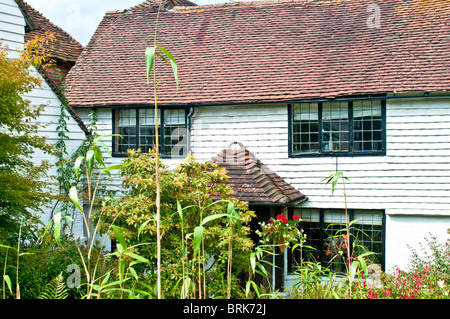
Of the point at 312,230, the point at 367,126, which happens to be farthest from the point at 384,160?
the point at 312,230

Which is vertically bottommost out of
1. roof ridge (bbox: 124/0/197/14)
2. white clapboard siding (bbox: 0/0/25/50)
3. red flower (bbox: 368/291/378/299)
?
red flower (bbox: 368/291/378/299)

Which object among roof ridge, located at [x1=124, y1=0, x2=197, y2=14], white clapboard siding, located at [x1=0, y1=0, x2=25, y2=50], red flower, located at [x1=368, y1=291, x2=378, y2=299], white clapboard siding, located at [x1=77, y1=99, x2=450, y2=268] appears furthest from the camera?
roof ridge, located at [x1=124, y1=0, x2=197, y2=14]

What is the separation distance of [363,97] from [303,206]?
9.89 ft

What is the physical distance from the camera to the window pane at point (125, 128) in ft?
44.7

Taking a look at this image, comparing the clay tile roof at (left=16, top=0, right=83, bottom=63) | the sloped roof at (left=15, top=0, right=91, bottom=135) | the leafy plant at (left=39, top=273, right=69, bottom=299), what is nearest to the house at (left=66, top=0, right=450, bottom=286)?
the sloped roof at (left=15, top=0, right=91, bottom=135)

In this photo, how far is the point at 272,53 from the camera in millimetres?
13469

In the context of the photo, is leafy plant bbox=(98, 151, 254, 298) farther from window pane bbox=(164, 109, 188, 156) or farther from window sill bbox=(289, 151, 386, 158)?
window pane bbox=(164, 109, 188, 156)

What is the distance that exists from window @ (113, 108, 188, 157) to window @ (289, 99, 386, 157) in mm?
3126

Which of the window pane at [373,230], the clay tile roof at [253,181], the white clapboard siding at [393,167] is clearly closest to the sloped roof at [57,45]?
the clay tile roof at [253,181]

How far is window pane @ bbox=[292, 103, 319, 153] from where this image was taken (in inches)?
469

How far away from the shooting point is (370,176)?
11.3 m

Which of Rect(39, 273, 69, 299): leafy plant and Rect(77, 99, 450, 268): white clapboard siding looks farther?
Rect(77, 99, 450, 268): white clapboard siding
